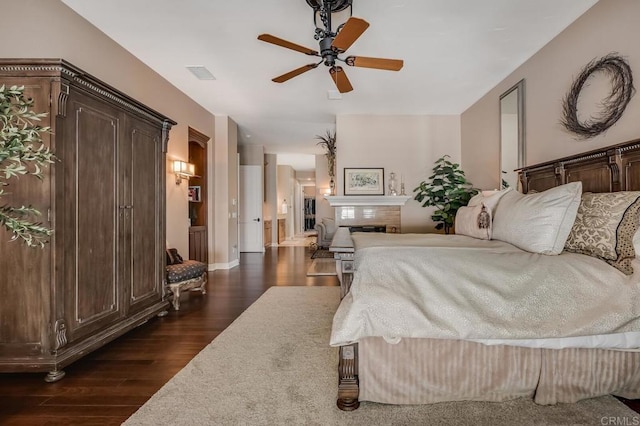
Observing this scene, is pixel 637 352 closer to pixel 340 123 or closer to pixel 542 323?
pixel 542 323

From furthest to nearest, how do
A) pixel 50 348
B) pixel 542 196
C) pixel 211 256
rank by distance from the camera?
pixel 211 256, pixel 542 196, pixel 50 348

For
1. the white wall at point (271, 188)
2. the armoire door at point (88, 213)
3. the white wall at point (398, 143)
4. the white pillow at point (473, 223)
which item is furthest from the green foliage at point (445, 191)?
the white wall at point (271, 188)

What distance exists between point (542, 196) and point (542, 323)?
3.18 feet

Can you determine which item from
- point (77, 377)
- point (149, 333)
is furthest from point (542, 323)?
point (149, 333)

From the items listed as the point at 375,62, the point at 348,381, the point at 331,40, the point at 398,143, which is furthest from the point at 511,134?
the point at 348,381

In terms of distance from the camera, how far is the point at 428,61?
155 inches

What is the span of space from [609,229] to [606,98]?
1565 mm

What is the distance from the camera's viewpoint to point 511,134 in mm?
4262

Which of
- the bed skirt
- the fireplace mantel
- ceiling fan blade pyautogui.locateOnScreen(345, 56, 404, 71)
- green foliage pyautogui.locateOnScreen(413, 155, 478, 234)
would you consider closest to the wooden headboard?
the bed skirt

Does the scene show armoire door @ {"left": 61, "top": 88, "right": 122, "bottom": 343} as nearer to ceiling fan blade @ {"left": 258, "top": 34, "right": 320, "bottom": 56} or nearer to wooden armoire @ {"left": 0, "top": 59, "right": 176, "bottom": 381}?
wooden armoire @ {"left": 0, "top": 59, "right": 176, "bottom": 381}

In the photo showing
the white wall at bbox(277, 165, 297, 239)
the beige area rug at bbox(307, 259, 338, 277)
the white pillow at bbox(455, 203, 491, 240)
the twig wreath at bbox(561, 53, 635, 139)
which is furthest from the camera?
the white wall at bbox(277, 165, 297, 239)

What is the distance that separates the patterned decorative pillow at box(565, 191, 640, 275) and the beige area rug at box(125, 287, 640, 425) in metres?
0.77

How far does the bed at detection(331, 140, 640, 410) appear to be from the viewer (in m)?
1.63

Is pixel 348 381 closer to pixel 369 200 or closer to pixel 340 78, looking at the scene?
pixel 340 78
